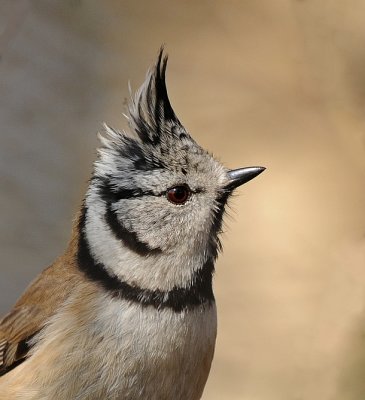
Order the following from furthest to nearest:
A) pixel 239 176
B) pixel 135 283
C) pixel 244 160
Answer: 1. pixel 244 160
2. pixel 239 176
3. pixel 135 283

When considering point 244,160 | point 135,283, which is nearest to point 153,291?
point 135,283

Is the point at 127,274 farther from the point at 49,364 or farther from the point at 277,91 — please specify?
the point at 277,91

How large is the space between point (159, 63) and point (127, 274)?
48 centimetres

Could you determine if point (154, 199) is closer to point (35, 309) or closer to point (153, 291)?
point (153, 291)

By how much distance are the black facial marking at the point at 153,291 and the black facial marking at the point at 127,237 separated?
0.25ft

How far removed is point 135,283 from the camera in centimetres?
177

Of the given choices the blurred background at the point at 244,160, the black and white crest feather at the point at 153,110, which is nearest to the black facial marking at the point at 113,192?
the black and white crest feather at the point at 153,110

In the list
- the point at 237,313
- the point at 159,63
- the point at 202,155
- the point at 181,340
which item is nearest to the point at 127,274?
the point at 181,340

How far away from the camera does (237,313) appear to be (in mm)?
3262

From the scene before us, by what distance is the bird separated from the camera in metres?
1.71

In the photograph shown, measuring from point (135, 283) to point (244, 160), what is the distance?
1.56m

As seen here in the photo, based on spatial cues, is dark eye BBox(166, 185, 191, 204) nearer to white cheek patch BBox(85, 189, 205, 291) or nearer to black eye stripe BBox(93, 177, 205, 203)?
black eye stripe BBox(93, 177, 205, 203)

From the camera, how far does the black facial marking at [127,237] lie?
179 cm

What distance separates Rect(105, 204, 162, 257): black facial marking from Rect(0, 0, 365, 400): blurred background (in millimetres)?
1428
